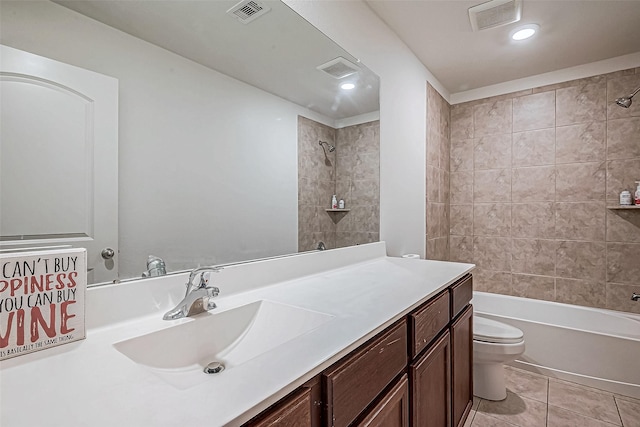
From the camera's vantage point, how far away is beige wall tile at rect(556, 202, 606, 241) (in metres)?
2.59

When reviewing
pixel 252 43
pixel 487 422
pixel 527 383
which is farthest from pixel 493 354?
pixel 252 43

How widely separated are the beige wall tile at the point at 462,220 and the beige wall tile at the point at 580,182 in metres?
0.74

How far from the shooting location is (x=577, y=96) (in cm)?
268

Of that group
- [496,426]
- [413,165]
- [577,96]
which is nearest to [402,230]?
[413,165]

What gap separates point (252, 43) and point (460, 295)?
58.8 inches

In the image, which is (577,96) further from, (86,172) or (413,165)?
(86,172)

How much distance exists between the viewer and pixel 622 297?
2490 mm

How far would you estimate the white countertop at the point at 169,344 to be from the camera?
46cm

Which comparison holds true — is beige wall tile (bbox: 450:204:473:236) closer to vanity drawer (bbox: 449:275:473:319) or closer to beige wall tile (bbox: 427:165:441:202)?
beige wall tile (bbox: 427:165:441:202)

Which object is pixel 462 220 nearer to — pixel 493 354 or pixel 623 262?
pixel 623 262

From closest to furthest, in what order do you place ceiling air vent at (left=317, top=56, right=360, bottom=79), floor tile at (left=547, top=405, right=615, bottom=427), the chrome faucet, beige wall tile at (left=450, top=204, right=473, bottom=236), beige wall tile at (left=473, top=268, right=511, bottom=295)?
the chrome faucet
ceiling air vent at (left=317, top=56, right=360, bottom=79)
floor tile at (left=547, top=405, right=615, bottom=427)
beige wall tile at (left=473, top=268, right=511, bottom=295)
beige wall tile at (left=450, top=204, right=473, bottom=236)

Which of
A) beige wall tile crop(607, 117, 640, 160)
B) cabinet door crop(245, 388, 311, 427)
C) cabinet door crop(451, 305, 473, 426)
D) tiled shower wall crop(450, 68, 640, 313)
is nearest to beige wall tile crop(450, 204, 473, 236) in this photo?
tiled shower wall crop(450, 68, 640, 313)

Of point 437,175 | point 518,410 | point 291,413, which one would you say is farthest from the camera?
point 437,175

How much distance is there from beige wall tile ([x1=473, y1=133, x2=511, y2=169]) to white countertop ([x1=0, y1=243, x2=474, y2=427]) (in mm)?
2263
